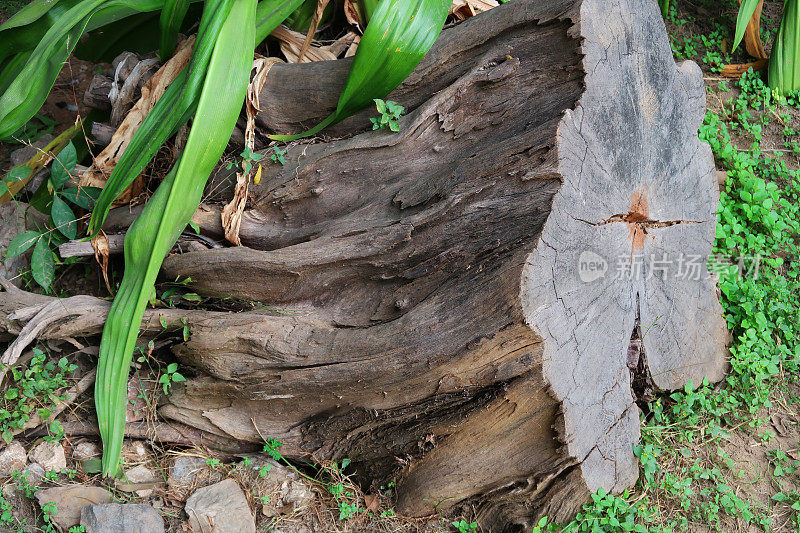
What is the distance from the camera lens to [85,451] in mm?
1924

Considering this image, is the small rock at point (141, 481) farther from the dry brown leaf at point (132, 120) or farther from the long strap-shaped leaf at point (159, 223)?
the dry brown leaf at point (132, 120)

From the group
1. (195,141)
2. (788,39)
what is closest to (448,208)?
(195,141)

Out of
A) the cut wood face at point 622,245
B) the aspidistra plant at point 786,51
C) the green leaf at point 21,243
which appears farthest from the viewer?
the aspidistra plant at point 786,51

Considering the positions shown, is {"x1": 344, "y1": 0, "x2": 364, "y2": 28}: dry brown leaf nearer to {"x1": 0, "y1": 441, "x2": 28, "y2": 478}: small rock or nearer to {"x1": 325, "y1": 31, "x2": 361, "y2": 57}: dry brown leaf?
{"x1": 325, "y1": 31, "x2": 361, "y2": 57}: dry brown leaf

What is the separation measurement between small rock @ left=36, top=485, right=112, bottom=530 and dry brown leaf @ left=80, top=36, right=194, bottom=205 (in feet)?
3.43

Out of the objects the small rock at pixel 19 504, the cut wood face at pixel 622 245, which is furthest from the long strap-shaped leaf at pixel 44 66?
the cut wood face at pixel 622 245

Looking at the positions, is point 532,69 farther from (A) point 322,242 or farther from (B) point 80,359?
(B) point 80,359

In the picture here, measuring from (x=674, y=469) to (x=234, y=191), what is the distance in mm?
1742

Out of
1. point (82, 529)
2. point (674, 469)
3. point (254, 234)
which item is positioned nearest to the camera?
point (82, 529)

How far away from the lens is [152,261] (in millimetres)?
Result: 1864

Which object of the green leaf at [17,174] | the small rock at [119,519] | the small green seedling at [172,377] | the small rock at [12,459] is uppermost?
the green leaf at [17,174]

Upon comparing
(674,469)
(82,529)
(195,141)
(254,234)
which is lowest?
(674,469)

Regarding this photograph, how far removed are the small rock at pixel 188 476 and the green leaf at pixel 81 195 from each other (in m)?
0.97

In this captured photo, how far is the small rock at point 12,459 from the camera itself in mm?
1858
